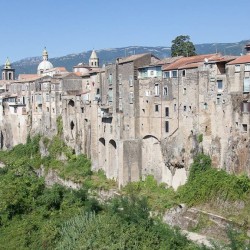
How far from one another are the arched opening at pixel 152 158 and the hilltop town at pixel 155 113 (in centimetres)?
10

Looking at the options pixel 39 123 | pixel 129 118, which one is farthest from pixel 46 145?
pixel 129 118

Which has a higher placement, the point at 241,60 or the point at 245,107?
the point at 241,60

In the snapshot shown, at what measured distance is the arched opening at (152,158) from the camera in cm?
4462

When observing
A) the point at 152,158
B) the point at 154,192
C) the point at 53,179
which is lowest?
the point at 53,179

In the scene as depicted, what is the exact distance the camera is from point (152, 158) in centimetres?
4531

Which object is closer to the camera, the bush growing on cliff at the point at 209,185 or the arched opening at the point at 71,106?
the bush growing on cliff at the point at 209,185

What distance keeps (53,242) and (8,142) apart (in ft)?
126

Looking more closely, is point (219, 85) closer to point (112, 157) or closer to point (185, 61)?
point (185, 61)

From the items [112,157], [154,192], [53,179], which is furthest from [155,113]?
[53,179]

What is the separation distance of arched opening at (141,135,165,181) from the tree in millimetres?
21215

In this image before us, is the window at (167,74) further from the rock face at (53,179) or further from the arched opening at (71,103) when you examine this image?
the arched opening at (71,103)

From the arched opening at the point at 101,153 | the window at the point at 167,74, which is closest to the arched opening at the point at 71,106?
the arched opening at the point at 101,153

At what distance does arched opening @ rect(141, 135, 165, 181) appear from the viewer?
44.6 m

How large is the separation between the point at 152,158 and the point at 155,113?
445 cm
